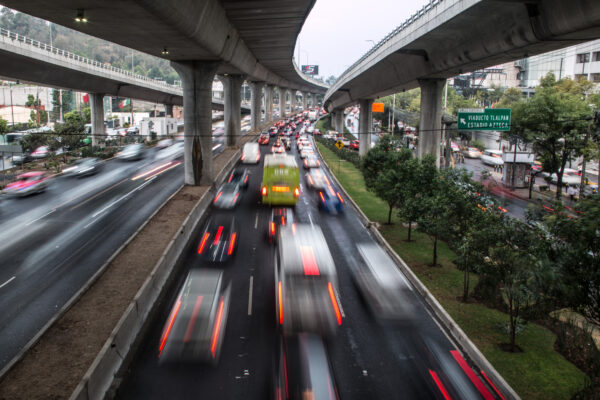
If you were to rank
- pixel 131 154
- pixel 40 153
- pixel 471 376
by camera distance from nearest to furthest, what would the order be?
pixel 471 376
pixel 131 154
pixel 40 153

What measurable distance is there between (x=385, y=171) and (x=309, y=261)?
56.7 feet

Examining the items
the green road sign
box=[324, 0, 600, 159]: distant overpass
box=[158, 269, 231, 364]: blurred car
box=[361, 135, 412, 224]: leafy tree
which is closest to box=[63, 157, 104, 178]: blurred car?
box=[361, 135, 412, 224]: leafy tree

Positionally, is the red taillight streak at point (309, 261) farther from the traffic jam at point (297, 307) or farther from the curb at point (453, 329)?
the curb at point (453, 329)

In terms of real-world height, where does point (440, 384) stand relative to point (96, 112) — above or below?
below

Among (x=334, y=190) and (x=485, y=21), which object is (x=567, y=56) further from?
(x=485, y=21)

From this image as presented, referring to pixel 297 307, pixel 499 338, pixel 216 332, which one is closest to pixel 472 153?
pixel 499 338

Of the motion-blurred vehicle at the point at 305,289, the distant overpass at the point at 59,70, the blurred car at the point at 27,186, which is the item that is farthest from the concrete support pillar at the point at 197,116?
the motion-blurred vehicle at the point at 305,289

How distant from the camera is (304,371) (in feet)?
46.5

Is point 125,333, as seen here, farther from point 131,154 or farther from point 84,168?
point 131,154

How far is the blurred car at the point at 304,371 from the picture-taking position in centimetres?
1307

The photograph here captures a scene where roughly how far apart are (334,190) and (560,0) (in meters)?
28.1

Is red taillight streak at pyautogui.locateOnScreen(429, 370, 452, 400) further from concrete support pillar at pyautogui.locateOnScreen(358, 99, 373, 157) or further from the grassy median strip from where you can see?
concrete support pillar at pyautogui.locateOnScreen(358, 99, 373, 157)

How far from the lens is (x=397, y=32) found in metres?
34.6

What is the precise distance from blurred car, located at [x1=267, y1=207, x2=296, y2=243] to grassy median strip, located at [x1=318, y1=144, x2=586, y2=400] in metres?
7.75
